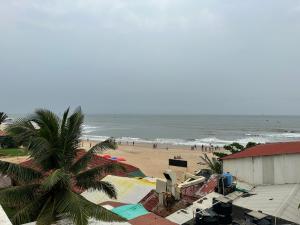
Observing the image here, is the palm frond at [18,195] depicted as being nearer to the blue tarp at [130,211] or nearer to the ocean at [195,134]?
the blue tarp at [130,211]

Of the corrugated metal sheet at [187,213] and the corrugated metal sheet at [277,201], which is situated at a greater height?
the corrugated metal sheet at [277,201]

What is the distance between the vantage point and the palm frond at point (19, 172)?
9.80 m

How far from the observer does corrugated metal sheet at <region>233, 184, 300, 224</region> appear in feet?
37.3

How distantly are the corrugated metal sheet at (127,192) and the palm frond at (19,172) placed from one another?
553 centimetres

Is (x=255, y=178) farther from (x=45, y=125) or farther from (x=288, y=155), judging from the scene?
(x=45, y=125)

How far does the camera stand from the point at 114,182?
1733 cm

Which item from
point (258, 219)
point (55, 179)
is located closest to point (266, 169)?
point (258, 219)

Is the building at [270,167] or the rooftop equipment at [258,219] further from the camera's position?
the building at [270,167]

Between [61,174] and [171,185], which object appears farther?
[171,185]

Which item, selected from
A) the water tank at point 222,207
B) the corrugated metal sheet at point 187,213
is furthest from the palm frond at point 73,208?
the water tank at point 222,207

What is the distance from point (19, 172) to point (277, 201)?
29.7 feet

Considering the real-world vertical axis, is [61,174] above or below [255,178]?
above

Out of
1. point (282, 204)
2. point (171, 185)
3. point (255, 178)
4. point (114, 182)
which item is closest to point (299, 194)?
point (282, 204)

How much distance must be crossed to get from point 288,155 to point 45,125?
35.9ft
